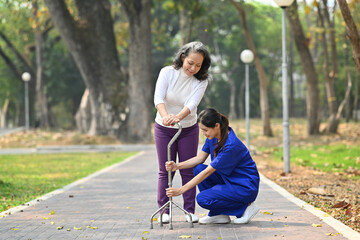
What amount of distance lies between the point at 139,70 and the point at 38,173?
9.57 m

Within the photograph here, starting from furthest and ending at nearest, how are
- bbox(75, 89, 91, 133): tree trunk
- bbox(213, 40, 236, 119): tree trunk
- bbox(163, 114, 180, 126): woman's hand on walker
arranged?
bbox(213, 40, 236, 119): tree trunk → bbox(75, 89, 91, 133): tree trunk → bbox(163, 114, 180, 126): woman's hand on walker

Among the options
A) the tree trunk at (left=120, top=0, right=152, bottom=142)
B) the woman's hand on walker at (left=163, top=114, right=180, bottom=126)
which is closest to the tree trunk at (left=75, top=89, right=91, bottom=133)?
the tree trunk at (left=120, top=0, right=152, bottom=142)

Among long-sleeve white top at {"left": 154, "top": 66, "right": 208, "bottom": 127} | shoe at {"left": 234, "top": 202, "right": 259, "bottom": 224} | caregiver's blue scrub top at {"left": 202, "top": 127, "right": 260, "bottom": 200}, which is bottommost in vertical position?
shoe at {"left": 234, "top": 202, "right": 259, "bottom": 224}

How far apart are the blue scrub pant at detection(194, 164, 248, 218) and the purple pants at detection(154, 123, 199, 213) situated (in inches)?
7.7

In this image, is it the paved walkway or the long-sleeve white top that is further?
the long-sleeve white top

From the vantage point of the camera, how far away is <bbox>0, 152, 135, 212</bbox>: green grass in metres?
9.57

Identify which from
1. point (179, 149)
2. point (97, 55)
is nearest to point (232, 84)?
point (97, 55)

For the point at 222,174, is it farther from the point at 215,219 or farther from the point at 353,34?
the point at 353,34

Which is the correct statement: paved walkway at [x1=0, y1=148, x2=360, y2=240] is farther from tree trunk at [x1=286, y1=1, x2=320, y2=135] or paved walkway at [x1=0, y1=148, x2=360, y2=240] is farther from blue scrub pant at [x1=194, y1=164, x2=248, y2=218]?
tree trunk at [x1=286, y1=1, x2=320, y2=135]

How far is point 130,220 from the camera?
6.75 m

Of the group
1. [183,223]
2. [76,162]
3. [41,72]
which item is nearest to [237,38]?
[41,72]

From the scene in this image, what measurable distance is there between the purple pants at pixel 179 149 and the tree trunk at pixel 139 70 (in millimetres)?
16184

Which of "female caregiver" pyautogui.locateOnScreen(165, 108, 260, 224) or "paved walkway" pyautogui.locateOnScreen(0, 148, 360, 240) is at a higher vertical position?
"female caregiver" pyautogui.locateOnScreen(165, 108, 260, 224)

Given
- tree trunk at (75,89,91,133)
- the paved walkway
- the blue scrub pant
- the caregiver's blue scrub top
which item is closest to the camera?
the paved walkway
